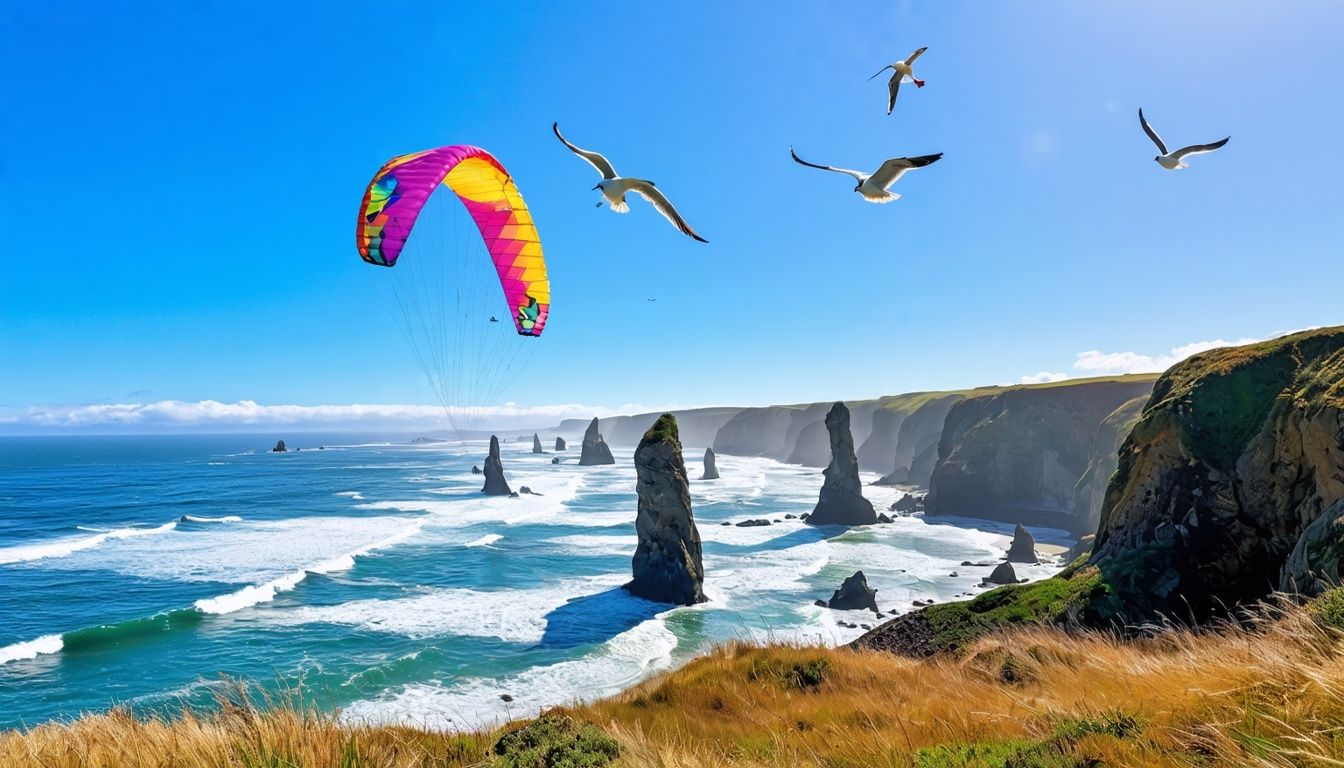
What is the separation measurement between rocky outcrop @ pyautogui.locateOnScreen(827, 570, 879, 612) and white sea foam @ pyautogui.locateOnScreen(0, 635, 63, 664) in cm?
3329

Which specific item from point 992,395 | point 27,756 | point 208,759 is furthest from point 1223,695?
point 992,395

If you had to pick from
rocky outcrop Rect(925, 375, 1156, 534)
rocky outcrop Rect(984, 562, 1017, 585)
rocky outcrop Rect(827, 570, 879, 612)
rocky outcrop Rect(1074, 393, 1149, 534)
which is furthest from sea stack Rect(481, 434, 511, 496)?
rocky outcrop Rect(1074, 393, 1149, 534)

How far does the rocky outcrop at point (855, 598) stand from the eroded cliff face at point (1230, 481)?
14654 millimetres

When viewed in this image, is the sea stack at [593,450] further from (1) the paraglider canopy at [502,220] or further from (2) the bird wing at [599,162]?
(2) the bird wing at [599,162]

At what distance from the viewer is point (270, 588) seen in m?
32.8

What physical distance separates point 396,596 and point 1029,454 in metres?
57.6

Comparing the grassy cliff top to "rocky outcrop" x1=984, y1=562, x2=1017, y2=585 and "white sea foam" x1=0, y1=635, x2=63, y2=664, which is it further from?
"white sea foam" x1=0, y1=635, x2=63, y2=664

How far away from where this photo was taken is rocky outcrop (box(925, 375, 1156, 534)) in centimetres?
5875

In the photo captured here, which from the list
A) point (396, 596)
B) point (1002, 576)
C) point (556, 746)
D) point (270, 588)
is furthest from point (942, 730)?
point (270, 588)

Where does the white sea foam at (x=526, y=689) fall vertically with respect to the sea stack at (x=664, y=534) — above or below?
below

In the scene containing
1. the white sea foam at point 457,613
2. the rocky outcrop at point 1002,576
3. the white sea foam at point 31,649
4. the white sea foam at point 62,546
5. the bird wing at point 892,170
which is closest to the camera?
the bird wing at point 892,170

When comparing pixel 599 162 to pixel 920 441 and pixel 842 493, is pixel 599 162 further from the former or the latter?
pixel 920 441

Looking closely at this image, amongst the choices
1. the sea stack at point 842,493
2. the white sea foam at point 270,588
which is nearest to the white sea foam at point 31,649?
the white sea foam at point 270,588

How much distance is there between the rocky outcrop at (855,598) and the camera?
30.4 meters
